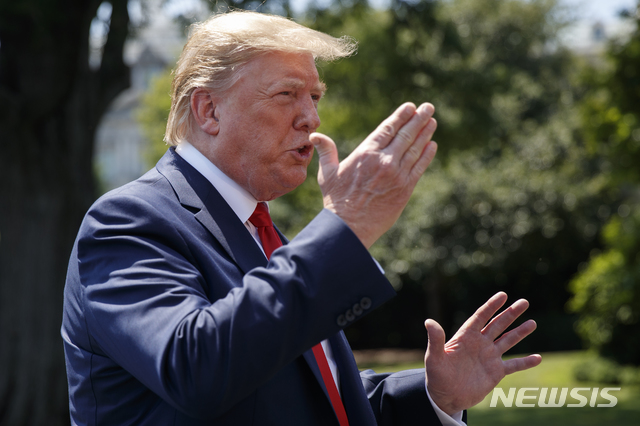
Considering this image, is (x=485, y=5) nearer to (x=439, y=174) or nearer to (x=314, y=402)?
(x=439, y=174)

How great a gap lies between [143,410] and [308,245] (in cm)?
60

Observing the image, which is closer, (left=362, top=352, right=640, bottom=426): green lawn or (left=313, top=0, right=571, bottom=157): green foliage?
(left=362, top=352, right=640, bottom=426): green lawn

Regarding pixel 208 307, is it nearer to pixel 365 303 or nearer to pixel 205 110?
pixel 365 303

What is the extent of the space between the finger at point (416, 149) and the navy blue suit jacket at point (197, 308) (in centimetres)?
21

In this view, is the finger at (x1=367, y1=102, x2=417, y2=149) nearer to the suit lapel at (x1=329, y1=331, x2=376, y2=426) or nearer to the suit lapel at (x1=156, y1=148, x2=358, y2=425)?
the suit lapel at (x1=156, y1=148, x2=358, y2=425)

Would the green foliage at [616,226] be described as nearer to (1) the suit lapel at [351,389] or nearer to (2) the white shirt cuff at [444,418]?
(2) the white shirt cuff at [444,418]

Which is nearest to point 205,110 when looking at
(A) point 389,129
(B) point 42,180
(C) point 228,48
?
(C) point 228,48

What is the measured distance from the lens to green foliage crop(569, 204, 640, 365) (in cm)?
1111

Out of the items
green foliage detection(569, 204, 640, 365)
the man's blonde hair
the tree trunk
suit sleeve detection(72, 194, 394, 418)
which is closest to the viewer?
suit sleeve detection(72, 194, 394, 418)

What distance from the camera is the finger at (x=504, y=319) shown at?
201 centimetres

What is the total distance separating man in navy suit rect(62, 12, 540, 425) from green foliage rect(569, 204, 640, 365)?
10193mm

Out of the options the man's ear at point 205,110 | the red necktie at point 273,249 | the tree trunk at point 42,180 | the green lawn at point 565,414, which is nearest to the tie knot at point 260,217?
the red necktie at point 273,249

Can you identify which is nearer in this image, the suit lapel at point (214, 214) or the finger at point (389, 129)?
the finger at point (389, 129)

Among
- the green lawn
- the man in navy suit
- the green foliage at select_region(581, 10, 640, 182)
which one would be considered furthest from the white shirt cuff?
the green foliage at select_region(581, 10, 640, 182)
